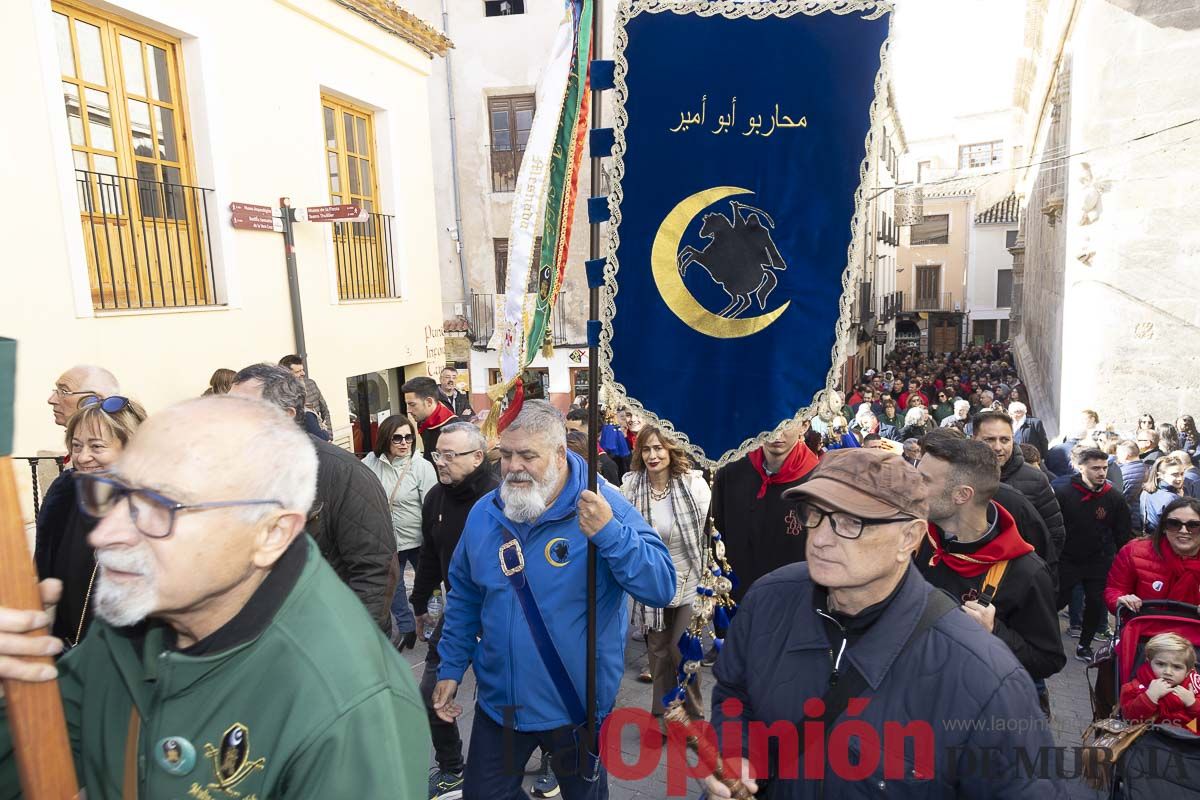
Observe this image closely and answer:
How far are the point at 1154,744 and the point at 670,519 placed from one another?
8.84 ft

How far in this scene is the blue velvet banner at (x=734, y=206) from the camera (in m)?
2.94

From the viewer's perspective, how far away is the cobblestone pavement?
4.04 meters

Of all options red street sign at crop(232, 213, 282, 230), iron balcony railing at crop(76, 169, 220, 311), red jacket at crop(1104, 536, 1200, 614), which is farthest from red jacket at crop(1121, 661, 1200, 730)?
red street sign at crop(232, 213, 282, 230)

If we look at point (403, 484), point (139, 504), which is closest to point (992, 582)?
point (139, 504)

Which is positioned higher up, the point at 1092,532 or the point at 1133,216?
the point at 1133,216

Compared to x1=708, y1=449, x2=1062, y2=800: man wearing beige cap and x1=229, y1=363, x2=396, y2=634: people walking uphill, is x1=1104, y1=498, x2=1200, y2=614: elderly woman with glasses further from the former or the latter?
x1=229, y1=363, x2=396, y2=634: people walking uphill

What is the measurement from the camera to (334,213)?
8.99m

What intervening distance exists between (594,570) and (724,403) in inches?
34.9

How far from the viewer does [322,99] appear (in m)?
10.1

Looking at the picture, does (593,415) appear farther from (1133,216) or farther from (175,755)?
(1133,216)

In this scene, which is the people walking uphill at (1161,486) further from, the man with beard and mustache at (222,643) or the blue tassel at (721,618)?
the man with beard and mustache at (222,643)

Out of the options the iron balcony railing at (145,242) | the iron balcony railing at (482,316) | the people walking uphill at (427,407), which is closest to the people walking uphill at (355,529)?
the people walking uphill at (427,407)

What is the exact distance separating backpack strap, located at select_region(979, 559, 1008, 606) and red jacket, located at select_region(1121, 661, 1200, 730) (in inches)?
39.8

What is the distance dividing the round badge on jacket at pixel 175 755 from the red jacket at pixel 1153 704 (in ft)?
12.0
